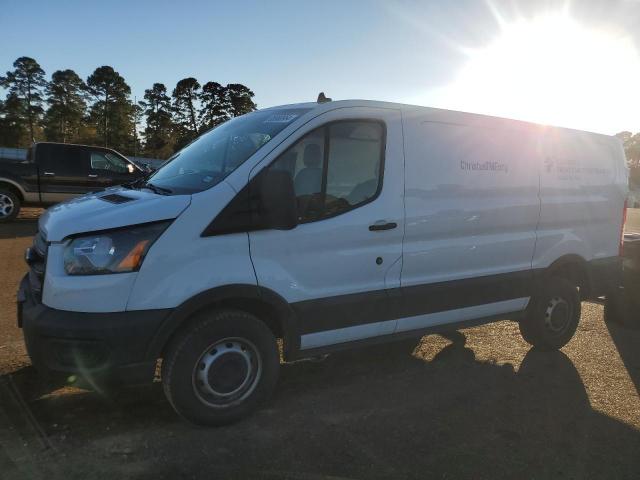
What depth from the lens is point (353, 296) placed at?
3.66 meters

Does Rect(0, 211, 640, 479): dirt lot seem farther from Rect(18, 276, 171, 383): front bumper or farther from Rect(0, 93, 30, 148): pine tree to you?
Rect(0, 93, 30, 148): pine tree

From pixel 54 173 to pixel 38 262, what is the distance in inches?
409

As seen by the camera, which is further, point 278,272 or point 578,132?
point 578,132

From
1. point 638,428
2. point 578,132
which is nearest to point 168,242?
point 638,428

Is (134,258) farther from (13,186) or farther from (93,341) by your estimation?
(13,186)

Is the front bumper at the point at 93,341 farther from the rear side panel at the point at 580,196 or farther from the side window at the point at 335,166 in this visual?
the rear side panel at the point at 580,196

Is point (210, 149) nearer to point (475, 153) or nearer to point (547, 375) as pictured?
point (475, 153)

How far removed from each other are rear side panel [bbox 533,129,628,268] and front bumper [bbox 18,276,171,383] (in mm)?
3548

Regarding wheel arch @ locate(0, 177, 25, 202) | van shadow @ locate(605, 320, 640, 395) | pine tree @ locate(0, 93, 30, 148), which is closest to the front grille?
van shadow @ locate(605, 320, 640, 395)

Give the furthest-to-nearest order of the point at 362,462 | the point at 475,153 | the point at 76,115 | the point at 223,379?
the point at 76,115 → the point at 475,153 → the point at 223,379 → the point at 362,462

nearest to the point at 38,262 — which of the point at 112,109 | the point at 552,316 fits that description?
the point at 552,316

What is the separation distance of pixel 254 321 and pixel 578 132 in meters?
3.92

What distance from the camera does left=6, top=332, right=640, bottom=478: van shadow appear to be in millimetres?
2939

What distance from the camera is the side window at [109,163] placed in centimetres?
1280
